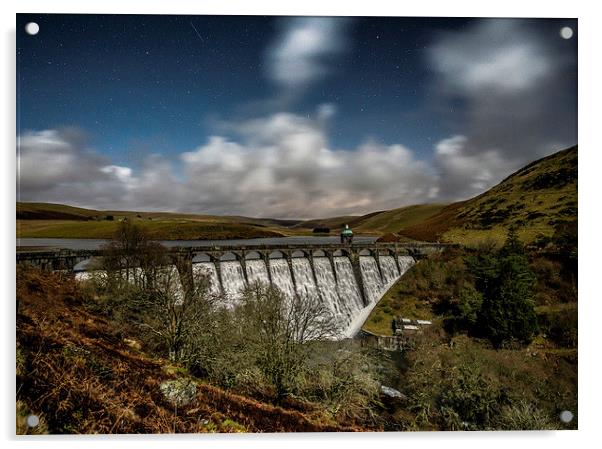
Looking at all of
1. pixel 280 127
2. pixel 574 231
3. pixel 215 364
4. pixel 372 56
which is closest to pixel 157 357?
pixel 215 364

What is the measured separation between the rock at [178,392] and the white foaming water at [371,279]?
873cm

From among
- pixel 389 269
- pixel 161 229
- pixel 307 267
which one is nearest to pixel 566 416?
pixel 389 269

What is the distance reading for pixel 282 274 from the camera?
→ 14367 mm

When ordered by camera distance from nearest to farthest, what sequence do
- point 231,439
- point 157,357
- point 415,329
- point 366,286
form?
point 231,439
point 157,357
point 415,329
point 366,286

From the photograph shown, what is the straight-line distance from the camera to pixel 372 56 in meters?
8.20

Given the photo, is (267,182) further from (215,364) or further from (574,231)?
(574,231)

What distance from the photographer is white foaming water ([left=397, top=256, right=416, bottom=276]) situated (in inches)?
463

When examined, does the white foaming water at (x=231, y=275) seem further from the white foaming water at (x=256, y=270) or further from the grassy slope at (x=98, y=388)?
the grassy slope at (x=98, y=388)

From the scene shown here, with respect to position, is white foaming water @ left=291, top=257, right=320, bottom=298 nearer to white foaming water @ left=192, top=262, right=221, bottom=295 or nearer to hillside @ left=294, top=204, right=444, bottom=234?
white foaming water @ left=192, top=262, right=221, bottom=295

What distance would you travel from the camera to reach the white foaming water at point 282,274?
13.8 m

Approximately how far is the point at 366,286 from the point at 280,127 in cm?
1022

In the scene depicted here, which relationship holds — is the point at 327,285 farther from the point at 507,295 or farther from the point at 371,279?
the point at 507,295

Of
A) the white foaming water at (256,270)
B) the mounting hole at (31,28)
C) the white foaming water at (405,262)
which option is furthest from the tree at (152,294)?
the white foaming water at (405,262)

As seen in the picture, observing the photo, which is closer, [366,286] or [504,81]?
[504,81]
